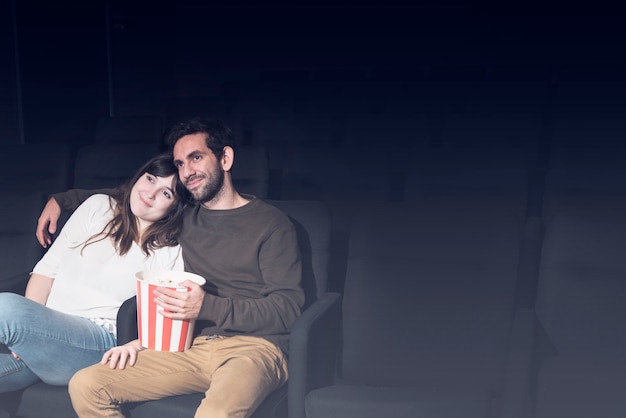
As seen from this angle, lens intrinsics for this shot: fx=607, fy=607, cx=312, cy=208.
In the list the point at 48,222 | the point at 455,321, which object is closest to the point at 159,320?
the point at 48,222

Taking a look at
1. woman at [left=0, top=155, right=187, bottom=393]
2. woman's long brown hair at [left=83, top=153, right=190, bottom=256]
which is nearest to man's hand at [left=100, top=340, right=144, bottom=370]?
woman at [left=0, top=155, right=187, bottom=393]

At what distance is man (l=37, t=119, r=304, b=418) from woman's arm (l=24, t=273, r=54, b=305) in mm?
153

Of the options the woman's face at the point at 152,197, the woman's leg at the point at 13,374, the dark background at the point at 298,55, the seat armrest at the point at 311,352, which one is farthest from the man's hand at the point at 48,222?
the dark background at the point at 298,55

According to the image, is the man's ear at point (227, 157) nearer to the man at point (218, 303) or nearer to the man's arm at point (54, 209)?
the man at point (218, 303)

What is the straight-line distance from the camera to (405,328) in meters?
1.66

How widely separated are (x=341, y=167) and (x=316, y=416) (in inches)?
59.0

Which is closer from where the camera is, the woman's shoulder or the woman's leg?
the woman's leg

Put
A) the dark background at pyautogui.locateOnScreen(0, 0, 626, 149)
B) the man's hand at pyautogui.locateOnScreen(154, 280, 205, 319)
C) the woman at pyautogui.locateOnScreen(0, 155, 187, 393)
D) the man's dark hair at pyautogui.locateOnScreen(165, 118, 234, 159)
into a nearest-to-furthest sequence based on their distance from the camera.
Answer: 1. the man's hand at pyautogui.locateOnScreen(154, 280, 205, 319)
2. the woman at pyautogui.locateOnScreen(0, 155, 187, 393)
3. the man's dark hair at pyautogui.locateOnScreen(165, 118, 234, 159)
4. the dark background at pyautogui.locateOnScreen(0, 0, 626, 149)

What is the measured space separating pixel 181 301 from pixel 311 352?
1.07 feet

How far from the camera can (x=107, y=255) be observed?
1.63m

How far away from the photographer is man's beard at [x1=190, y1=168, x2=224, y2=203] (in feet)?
5.43

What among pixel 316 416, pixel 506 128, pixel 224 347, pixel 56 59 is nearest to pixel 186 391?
pixel 224 347

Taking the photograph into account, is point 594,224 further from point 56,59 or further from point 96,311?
point 56,59

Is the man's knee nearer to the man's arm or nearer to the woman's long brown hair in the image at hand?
the woman's long brown hair
